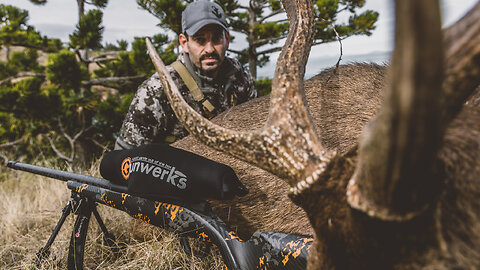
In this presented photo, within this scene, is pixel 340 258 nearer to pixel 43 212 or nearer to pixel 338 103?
pixel 338 103

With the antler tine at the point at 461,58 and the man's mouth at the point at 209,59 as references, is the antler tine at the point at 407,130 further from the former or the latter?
the man's mouth at the point at 209,59

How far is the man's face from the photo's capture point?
296 cm

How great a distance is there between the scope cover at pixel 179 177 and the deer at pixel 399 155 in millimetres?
520

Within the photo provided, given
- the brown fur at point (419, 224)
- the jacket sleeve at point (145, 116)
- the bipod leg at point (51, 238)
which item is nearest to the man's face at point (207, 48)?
the jacket sleeve at point (145, 116)

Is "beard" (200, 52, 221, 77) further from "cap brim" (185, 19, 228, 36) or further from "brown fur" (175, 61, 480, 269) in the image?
"brown fur" (175, 61, 480, 269)

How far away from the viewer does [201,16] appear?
9.62 feet

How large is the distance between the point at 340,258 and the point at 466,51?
2.18 ft

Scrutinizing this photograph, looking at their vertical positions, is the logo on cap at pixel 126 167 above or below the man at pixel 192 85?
below

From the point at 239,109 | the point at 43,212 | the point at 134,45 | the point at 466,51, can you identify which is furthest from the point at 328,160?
the point at 134,45

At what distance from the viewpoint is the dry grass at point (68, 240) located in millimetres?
2230

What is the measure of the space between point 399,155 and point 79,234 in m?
2.35

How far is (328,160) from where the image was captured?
959 millimetres

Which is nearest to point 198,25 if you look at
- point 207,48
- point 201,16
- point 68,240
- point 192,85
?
point 201,16

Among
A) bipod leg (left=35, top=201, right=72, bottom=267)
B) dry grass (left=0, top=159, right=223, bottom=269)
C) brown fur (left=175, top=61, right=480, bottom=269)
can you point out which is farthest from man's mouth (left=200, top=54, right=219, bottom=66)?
brown fur (left=175, top=61, right=480, bottom=269)
